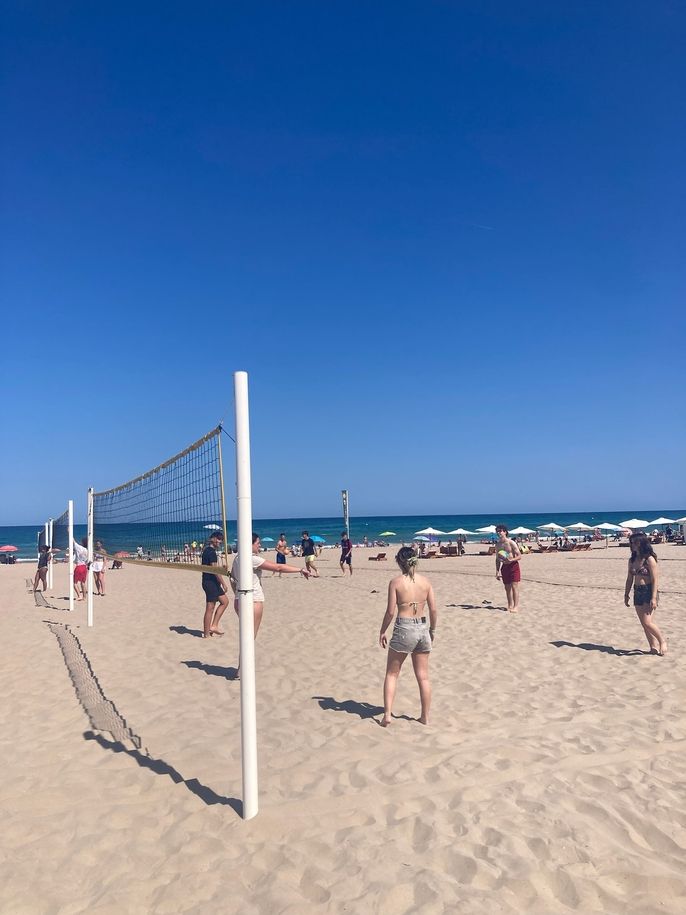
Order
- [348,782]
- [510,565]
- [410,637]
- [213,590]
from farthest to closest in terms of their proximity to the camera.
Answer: [510,565], [213,590], [410,637], [348,782]

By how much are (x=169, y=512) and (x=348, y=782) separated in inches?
169

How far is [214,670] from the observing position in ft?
24.0

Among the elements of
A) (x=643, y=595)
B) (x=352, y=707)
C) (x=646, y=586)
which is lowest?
(x=352, y=707)

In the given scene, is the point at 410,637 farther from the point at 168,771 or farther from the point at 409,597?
the point at 168,771

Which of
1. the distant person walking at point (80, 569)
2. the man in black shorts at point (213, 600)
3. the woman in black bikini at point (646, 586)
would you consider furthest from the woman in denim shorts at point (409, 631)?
the distant person walking at point (80, 569)

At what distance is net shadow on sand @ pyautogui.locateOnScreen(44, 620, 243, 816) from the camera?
4.05 m

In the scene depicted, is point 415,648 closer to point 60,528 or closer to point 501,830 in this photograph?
point 501,830

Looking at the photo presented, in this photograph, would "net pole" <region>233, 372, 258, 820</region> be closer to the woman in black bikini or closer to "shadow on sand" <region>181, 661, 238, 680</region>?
"shadow on sand" <region>181, 661, 238, 680</region>

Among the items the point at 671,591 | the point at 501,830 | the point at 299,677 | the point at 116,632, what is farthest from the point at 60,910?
the point at 671,591

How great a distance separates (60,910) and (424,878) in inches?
64.5

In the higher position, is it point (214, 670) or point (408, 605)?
point (408, 605)

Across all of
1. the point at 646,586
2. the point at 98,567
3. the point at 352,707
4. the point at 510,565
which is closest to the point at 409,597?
the point at 352,707

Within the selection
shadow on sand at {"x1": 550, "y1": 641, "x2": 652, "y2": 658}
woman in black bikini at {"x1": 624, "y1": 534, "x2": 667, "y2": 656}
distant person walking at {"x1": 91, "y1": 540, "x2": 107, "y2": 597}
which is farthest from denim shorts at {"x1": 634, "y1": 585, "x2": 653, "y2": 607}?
distant person walking at {"x1": 91, "y1": 540, "x2": 107, "y2": 597}

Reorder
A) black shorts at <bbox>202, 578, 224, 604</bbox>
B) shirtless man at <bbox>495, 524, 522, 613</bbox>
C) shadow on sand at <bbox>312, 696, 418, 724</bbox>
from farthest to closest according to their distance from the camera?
shirtless man at <bbox>495, 524, 522, 613</bbox> < black shorts at <bbox>202, 578, 224, 604</bbox> < shadow on sand at <bbox>312, 696, 418, 724</bbox>
